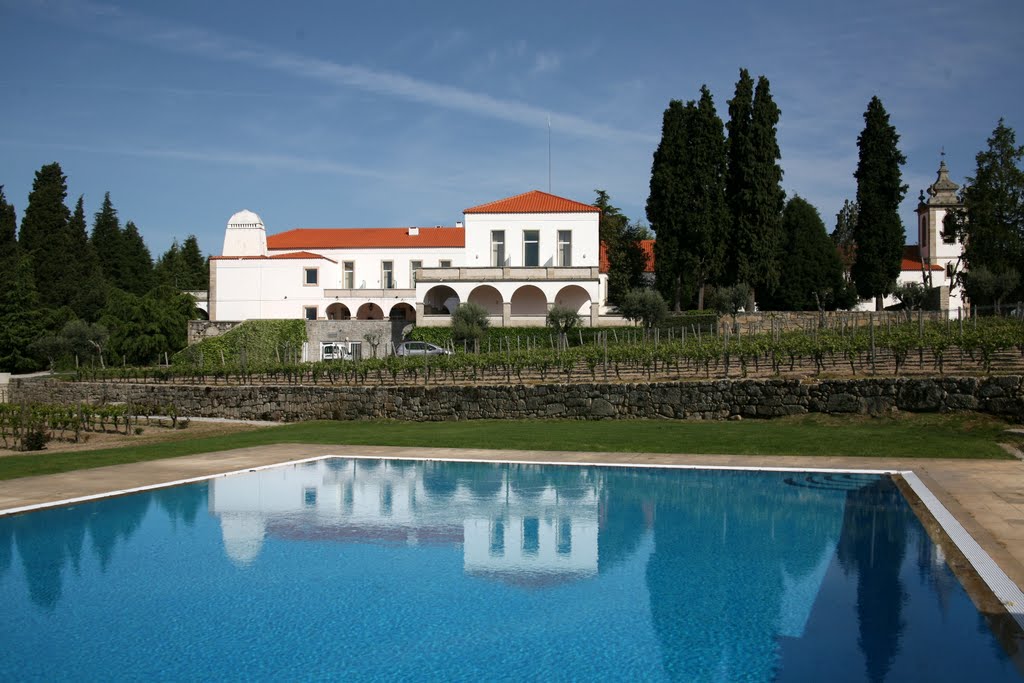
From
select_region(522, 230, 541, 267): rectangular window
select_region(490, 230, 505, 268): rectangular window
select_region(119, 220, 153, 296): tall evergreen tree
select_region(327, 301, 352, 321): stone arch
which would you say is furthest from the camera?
select_region(119, 220, 153, 296): tall evergreen tree

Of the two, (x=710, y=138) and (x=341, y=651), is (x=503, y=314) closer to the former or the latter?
(x=710, y=138)

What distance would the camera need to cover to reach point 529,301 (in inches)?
1679

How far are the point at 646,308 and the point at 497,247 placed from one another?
11.8 meters

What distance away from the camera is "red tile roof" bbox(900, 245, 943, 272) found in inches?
2442

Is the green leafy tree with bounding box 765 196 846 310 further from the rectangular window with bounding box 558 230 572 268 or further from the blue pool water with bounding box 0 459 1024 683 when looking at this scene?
the blue pool water with bounding box 0 459 1024 683

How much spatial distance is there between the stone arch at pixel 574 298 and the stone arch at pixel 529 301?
919 millimetres

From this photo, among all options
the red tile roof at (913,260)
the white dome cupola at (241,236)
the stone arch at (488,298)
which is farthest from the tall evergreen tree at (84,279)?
the red tile roof at (913,260)

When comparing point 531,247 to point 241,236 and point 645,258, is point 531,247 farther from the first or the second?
point 241,236

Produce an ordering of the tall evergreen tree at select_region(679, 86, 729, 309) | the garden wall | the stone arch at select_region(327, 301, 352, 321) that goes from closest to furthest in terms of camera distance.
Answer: the garden wall → the tall evergreen tree at select_region(679, 86, 729, 309) → the stone arch at select_region(327, 301, 352, 321)

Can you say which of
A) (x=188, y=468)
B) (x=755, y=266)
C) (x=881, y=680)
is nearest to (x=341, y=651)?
(x=881, y=680)

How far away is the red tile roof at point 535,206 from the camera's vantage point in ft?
142

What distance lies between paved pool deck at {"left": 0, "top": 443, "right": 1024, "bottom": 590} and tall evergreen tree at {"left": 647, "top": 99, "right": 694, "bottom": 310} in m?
25.3

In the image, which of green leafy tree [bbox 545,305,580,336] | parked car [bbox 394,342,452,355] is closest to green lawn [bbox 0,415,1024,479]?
parked car [bbox 394,342,452,355]

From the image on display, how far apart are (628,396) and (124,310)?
3469cm
